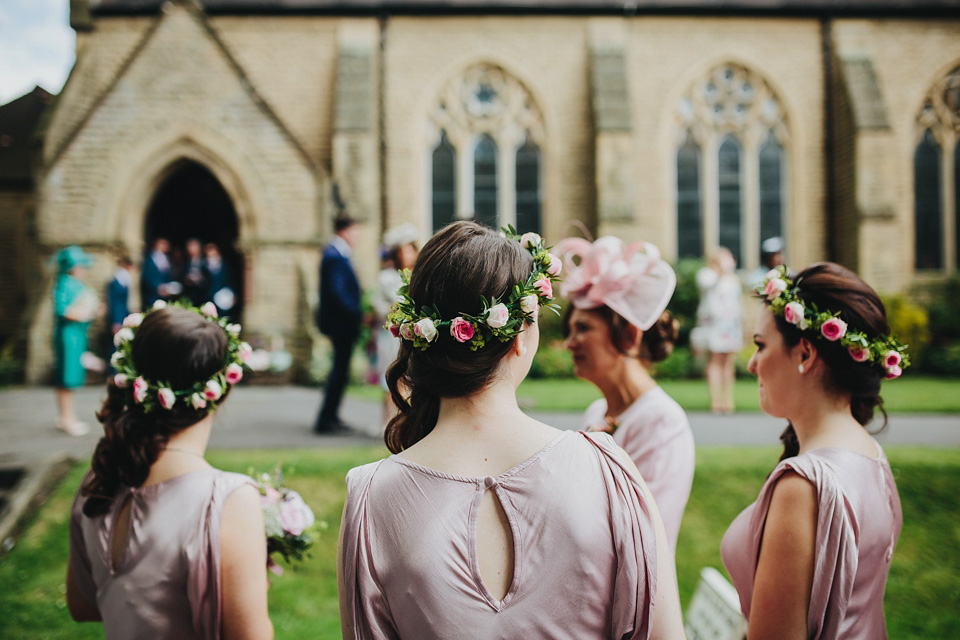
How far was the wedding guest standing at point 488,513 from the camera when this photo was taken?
125 centimetres

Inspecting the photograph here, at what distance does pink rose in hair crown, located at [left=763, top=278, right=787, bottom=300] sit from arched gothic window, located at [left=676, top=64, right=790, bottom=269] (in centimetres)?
1333

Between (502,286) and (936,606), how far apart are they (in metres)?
4.50

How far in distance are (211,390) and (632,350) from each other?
155 cm

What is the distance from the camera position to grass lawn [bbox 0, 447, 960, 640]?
399cm

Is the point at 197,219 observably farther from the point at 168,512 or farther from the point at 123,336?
the point at 168,512

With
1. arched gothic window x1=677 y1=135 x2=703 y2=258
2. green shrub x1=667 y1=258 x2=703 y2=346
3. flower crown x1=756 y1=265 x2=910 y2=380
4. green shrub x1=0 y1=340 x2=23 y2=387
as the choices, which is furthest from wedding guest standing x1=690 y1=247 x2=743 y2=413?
green shrub x1=0 y1=340 x2=23 y2=387

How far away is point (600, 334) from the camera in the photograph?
8.41ft

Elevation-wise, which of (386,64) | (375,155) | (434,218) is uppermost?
(386,64)

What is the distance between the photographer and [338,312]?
22.0ft

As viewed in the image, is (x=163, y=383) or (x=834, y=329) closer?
(x=834, y=329)

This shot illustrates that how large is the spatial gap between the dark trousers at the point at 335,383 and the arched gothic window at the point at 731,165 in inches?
403

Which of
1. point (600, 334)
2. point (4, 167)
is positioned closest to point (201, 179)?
point (4, 167)

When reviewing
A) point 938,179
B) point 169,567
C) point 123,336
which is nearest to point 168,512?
point 169,567

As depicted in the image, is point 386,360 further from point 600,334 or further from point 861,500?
point 861,500
